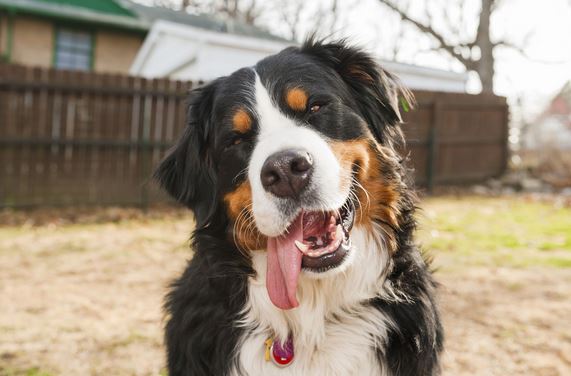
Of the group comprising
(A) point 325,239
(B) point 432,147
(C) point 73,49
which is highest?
(C) point 73,49

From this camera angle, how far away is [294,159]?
1922mm

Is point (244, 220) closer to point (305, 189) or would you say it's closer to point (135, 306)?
point (305, 189)

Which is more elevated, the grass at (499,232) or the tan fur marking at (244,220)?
the tan fur marking at (244,220)

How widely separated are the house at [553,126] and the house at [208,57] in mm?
2805

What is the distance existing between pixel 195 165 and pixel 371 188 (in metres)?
0.84

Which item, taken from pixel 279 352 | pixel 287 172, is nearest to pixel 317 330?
pixel 279 352

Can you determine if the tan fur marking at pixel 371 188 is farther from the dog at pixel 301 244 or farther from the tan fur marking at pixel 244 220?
the tan fur marking at pixel 244 220

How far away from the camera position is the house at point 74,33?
16.5 m

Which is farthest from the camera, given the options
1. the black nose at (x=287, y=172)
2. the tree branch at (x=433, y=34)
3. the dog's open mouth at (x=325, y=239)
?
the tree branch at (x=433, y=34)

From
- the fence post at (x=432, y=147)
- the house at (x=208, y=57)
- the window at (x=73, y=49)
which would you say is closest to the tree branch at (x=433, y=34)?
the house at (x=208, y=57)

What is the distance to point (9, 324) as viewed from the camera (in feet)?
12.5

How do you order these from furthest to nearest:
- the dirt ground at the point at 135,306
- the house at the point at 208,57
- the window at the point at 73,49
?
the window at the point at 73,49, the house at the point at 208,57, the dirt ground at the point at 135,306

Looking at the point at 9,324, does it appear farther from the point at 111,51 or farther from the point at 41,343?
the point at 111,51

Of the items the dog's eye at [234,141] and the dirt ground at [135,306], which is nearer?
the dog's eye at [234,141]
